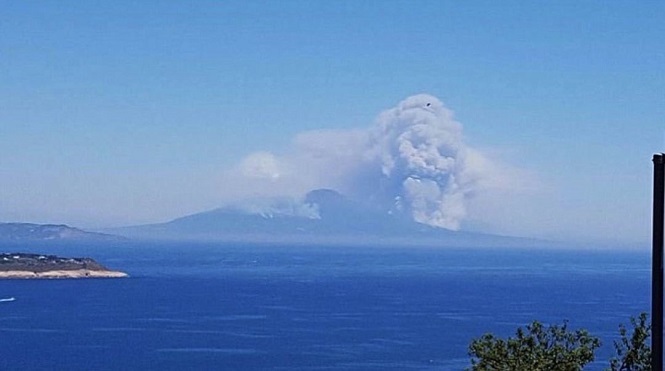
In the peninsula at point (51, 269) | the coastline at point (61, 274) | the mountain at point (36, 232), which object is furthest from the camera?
the mountain at point (36, 232)

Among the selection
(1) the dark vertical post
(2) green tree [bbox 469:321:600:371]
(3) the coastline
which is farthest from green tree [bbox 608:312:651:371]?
(3) the coastline

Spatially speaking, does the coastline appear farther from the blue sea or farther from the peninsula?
the blue sea

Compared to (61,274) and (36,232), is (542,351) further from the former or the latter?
(36,232)

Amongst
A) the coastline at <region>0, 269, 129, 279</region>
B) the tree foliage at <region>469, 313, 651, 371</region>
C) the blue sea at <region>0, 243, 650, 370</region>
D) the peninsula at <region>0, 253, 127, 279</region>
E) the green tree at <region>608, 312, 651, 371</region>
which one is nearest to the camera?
the green tree at <region>608, 312, 651, 371</region>

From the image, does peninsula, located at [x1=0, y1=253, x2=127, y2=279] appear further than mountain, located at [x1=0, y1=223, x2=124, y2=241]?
No

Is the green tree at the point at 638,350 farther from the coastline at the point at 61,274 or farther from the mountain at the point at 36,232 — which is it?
the mountain at the point at 36,232

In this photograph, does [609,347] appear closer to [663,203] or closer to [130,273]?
[663,203]

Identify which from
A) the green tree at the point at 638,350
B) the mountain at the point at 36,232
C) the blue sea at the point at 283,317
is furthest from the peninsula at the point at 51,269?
the mountain at the point at 36,232
